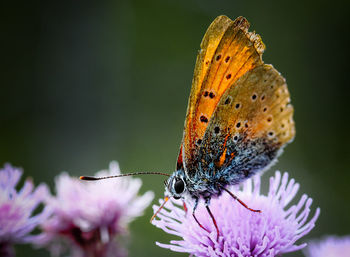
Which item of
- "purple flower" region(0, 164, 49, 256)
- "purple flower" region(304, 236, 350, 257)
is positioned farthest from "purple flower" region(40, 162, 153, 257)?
"purple flower" region(304, 236, 350, 257)

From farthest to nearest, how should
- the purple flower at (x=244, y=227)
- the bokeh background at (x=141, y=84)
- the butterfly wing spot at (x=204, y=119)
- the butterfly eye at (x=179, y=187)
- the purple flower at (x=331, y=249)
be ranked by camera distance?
1. the bokeh background at (x=141, y=84)
2. the purple flower at (x=331, y=249)
3. the butterfly wing spot at (x=204, y=119)
4. the butterfly eye at (x=179, y=187)
5. the purple flower at (x=244, y=227)

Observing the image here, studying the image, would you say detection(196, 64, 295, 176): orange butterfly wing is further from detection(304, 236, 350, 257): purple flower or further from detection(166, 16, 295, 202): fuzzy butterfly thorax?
detection(304, 236, 350, 257): purple flower

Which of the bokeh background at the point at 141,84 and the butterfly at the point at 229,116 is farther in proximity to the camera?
the bokeh background at the point at 141,84

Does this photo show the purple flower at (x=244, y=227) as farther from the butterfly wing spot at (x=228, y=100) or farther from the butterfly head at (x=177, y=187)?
the butterfly wing spot at (x=228, y=100)

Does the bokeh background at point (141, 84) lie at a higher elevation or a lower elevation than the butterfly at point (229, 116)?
higher

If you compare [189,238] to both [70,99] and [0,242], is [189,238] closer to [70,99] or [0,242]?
[0,242]

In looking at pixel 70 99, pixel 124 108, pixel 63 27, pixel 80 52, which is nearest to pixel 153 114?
pixel 124 108

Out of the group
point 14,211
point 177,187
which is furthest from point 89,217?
point 177,187

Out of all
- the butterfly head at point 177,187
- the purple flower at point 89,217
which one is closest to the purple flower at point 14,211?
the purple flower at point 89,217

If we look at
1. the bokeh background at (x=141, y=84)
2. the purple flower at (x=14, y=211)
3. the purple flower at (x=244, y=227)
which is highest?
the bokeh background at (x=141, y=84)
